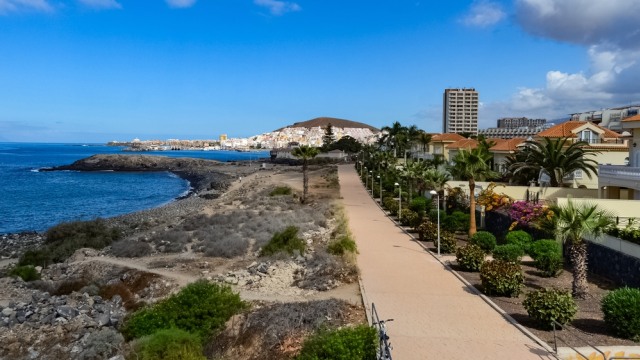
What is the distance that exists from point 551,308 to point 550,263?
6461 mm

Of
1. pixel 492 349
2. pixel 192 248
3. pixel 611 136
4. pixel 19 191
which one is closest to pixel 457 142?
pixel 611 136

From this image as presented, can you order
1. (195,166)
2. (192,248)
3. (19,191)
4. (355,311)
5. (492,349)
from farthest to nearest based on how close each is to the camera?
(195,166)
(19,191)
(192,248)
(355,311)
(492,349)

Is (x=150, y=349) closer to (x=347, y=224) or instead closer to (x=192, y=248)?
(x=192, y=248)

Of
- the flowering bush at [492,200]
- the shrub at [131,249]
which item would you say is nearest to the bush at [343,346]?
the shrub at [131,249]

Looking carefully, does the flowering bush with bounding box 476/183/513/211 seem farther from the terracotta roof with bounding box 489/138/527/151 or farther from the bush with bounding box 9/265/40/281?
the bush with bounding box 9/265/40/281

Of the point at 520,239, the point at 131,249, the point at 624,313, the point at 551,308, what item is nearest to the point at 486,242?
the point at 520,239

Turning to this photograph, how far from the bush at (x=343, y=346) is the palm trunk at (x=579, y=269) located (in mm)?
7882

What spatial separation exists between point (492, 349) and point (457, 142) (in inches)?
2101

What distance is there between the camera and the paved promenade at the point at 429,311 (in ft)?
37.6

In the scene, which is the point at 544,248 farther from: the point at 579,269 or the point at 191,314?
the point at 191,314

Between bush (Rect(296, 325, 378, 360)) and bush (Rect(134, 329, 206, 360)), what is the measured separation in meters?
2.75

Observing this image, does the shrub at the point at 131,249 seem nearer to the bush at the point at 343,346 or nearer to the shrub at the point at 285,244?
the shrub at the point at 285,244

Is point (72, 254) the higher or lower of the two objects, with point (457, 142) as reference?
lower

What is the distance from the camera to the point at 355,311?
48.2 ft
